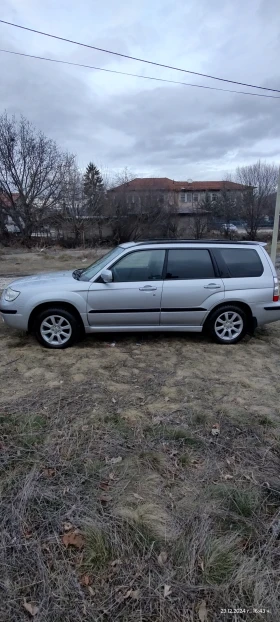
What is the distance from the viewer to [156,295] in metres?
4.68

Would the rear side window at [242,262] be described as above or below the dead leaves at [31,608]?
above

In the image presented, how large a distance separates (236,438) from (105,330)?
7.98ft

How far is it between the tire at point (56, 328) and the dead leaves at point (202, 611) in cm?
345

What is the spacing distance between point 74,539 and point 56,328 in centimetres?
303

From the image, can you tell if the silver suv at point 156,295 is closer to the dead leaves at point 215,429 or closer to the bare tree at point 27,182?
the dead leaves at point 215,429

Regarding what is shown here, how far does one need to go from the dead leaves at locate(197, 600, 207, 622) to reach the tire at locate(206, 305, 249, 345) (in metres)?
3.58

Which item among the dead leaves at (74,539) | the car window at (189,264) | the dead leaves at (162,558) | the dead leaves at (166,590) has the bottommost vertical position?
the dead leaves at (166,590)

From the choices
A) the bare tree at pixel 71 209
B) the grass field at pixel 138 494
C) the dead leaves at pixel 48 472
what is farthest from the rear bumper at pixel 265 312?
the bare tree at pixel 71 209

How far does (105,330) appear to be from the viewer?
4.74 metres

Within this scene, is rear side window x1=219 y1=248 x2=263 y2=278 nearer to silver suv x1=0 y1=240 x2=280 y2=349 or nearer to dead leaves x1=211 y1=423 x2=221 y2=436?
silver suv x1=0 y1=240 x2=280 y2=349

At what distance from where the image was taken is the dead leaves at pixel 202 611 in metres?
1.56

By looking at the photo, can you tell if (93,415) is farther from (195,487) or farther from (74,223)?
(74,223)

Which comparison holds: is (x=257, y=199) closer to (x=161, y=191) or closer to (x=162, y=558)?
(x=161, y=191)

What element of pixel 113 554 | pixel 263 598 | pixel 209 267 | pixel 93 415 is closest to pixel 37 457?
pixel 93 415
